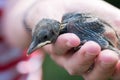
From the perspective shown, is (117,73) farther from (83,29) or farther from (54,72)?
(54,72)

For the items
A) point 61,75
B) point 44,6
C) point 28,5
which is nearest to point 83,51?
point 44,6

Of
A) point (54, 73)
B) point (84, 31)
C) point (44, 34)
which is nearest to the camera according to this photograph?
point (44, 34)

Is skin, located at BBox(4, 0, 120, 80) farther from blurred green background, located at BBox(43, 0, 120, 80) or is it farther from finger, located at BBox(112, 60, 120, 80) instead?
blurred green background, located at BBox(43, 0, 120, 80)

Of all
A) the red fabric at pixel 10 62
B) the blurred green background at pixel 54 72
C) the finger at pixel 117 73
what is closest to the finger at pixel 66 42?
the finger at pixel 117 73

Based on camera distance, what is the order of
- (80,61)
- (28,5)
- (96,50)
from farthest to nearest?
(28,5) < (80,61) < (96,50)

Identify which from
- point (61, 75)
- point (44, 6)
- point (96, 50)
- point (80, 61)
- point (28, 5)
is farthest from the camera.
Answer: point (61, 75)

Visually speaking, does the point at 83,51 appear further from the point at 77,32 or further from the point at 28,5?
the point at 28,5

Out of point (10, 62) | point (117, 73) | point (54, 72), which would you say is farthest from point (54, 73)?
point (117, 73)
